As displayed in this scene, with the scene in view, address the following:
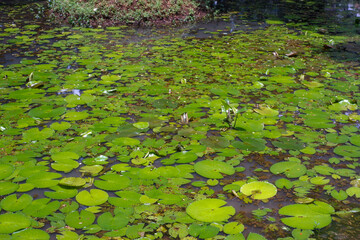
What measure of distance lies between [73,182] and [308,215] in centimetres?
145

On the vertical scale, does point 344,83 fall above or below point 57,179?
above

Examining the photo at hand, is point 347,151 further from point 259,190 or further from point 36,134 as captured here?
point 36,134

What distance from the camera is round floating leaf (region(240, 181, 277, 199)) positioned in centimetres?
212

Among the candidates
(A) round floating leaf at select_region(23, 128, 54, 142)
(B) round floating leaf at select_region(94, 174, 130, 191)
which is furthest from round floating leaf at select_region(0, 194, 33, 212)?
(A) round floating leaf at select_region(23, 128, 54, 142)

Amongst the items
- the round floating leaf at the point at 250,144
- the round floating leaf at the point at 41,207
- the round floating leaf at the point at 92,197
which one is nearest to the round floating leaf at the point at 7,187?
the round floating leaf at the point at 41,207

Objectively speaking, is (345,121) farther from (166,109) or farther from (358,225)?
(166,109)

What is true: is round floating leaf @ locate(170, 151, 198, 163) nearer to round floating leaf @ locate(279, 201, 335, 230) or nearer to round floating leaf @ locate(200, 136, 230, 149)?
round floating leaf @ locate(200, 136, 230, 149)

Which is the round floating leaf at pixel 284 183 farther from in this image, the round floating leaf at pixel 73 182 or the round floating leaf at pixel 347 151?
the round floating leaf at pixel 73 182

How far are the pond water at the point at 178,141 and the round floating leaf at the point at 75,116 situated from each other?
0.5 inches

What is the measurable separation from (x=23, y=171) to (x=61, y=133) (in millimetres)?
596

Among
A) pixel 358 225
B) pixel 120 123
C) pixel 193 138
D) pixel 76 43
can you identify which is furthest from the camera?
pixel 76 43

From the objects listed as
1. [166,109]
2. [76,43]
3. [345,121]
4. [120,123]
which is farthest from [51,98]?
[345,121]

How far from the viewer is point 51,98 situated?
351 cm

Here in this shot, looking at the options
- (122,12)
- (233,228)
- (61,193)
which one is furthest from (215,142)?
(122,12)
